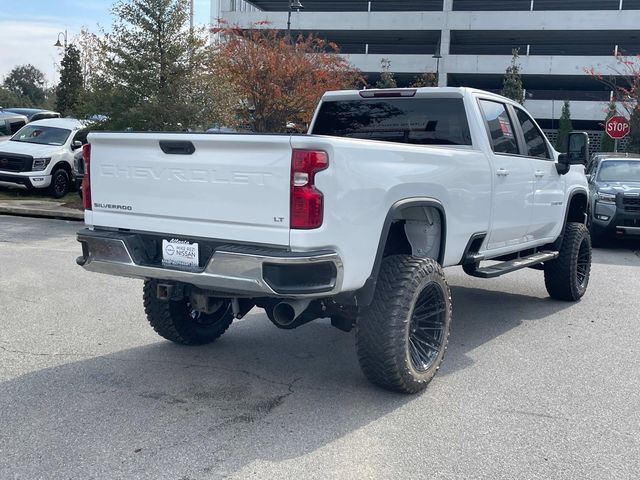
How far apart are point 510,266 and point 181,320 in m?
2.95

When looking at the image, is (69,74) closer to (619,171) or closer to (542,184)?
(619,171)

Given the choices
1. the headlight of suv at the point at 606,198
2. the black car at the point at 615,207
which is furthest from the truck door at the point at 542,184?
the headlight of suv at the point at 606,198

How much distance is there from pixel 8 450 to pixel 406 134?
409 centimetres

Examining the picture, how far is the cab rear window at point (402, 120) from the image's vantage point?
6.25 metres

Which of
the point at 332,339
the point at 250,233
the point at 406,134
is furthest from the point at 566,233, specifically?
the point at 250,233

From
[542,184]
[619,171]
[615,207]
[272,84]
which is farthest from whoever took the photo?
[272,84]

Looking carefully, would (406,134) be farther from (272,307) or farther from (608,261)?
(608,261)

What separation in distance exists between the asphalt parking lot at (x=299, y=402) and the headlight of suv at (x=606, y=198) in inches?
226

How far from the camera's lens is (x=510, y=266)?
654 centimetres

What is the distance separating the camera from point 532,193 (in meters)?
6.99

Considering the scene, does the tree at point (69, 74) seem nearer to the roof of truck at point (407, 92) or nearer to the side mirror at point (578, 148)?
the roof of truck at point (407, 92)

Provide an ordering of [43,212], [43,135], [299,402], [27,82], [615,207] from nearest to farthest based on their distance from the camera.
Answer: [299,402] < [615,207] < [43,212] < [43,135] < [27,82]

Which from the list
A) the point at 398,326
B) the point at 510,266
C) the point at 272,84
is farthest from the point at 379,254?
the point at 272,84

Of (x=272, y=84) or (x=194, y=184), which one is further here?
(x=272, y=84)
